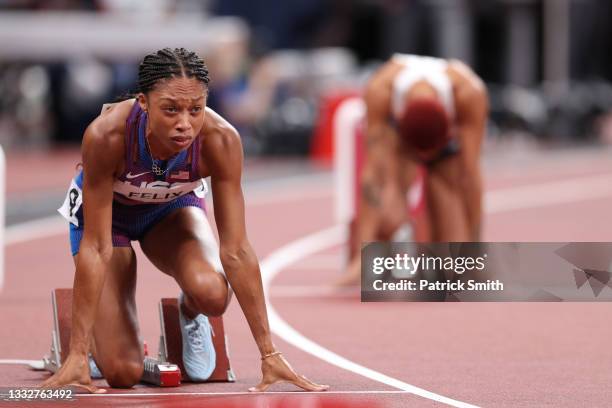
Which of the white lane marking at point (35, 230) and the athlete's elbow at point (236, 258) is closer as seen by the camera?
the athlete's elbow at point (236, 258)

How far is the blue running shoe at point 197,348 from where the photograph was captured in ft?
25.7

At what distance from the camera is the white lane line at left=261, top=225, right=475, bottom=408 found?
7689 mm

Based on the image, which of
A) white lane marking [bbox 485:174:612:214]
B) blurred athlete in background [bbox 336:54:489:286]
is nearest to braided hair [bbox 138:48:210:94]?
blurred athlete in background [bbox 336:54:489:286]

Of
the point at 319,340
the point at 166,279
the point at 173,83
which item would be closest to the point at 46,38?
the point at 166,279

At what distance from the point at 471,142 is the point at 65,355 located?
416 centimetres

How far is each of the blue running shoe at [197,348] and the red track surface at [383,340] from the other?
0.56 ft

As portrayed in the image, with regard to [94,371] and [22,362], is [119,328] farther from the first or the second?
[22,362]

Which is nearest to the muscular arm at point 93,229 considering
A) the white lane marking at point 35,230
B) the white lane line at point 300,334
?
the white lane line at point 300,334

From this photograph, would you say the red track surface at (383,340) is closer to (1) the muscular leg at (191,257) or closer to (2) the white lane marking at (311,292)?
(2) the white lane marking at (311,292)

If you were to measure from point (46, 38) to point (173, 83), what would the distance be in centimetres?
2313

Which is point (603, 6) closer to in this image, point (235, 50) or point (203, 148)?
point (235, 50)

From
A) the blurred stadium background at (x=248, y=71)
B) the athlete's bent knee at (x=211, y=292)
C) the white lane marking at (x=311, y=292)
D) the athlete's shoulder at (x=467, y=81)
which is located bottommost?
the athlete's bent knee at (x=211, y=292)

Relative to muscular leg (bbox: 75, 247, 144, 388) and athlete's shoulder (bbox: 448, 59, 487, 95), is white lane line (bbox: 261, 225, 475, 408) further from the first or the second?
athlete's shoulder (bbox: 448, 59, 487, 95)

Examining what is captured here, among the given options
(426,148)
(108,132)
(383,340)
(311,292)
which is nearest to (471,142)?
(426,148)
